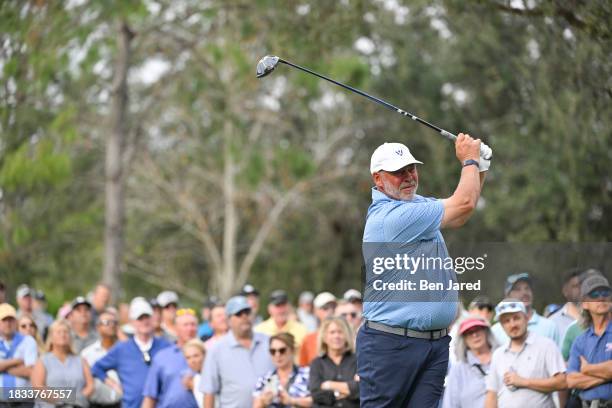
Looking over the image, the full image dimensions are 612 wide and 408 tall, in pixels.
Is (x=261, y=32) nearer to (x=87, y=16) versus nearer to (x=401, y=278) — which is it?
(x=87, y=16)

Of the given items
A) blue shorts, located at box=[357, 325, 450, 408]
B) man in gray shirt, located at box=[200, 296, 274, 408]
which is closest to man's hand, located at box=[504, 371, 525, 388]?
blue shorts, located at box=[357, 325, 450, 408]

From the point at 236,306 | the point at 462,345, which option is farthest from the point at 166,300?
the point at 462,345

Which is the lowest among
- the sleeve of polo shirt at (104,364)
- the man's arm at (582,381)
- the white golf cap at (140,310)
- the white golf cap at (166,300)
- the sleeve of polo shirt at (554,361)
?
the man's arm at (582,381)

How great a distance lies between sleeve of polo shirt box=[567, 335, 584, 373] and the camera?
30.8ft

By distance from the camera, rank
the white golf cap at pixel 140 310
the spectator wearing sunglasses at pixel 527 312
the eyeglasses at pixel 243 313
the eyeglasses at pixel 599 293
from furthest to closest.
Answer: the white golf cap at pixel 140 310 < the eyeglasses at pixel 243 313 < the eyeglasses at pixel 599 293 < the spectator wearing sunglasses at pixel 527 312

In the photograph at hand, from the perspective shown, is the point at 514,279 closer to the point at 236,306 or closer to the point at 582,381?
the point at 582,381

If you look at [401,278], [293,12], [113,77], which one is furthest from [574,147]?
[401,278]

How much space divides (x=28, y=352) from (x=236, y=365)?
214 cm

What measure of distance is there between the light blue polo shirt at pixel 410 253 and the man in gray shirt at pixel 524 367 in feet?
8.11

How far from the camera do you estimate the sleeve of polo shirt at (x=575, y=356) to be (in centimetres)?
940

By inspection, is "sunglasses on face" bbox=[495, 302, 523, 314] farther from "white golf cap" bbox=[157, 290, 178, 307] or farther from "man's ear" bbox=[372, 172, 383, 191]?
"white golf cap" bbox=[157, 290, 178, 307]

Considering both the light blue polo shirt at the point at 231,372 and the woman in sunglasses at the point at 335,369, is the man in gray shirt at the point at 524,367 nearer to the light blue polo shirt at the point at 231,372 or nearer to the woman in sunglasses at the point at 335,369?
the woman in sunglasses at the point at 335,369

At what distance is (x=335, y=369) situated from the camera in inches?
419

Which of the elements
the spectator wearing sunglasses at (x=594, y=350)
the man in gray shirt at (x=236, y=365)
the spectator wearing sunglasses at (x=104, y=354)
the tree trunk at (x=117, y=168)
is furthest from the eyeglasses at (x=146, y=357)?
the tree trunk at (x=117, y=168)
